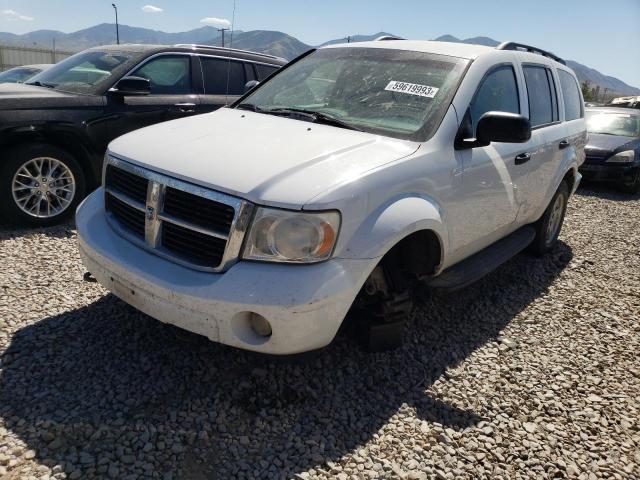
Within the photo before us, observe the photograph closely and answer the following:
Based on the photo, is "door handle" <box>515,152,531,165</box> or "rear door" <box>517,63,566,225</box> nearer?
"door handle" <box>515,152,531,165</box>

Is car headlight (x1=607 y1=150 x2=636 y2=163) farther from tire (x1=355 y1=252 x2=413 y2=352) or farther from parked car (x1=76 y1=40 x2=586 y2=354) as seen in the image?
tire (x1=355 y1=252 x2=413 y2=352)

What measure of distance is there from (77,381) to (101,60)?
418cm

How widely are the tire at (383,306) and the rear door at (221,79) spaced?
3812 mm

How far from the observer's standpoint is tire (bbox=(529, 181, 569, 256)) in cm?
514

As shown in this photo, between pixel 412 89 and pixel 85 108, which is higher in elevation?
pixel 412 89

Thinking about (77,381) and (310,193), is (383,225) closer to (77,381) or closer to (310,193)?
(310,193)

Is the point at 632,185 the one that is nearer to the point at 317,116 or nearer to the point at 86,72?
the point at 317,116

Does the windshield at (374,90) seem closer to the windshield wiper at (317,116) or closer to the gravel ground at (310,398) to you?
the windshield wiper at (317,116)

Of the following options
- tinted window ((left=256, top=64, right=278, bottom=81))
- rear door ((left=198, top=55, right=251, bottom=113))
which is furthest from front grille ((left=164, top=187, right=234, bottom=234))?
tinted window ((left=256, top=64, right=278, bottom=81))

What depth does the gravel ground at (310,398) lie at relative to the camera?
2410 mm

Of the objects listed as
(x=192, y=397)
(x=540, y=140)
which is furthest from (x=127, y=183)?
(x=540, y=140)

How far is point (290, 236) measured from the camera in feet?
7.98

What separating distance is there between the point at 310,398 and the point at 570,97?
169 inches

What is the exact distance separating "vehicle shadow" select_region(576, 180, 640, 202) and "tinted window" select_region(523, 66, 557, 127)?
565cm
